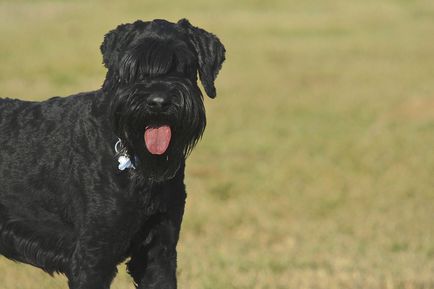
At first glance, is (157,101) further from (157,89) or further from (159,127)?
(159,127)

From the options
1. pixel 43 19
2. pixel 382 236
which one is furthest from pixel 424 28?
pixel 382 236

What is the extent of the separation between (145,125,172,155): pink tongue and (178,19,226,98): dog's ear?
56 cm

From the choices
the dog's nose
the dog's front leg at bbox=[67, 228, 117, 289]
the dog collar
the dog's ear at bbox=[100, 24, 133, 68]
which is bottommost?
the dog's front leg at bbox=[67, 228, 117, 289]

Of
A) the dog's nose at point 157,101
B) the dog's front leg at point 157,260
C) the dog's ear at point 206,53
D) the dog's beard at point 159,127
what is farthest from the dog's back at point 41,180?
the dog's nose at point 157,101

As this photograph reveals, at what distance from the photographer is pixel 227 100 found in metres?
26.9

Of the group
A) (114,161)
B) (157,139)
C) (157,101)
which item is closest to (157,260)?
(114,161)

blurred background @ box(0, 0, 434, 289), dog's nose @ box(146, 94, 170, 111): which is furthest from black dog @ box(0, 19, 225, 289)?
blurred background @ box(0, 0, 434, 289)

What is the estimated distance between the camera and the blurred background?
10141 millimetres

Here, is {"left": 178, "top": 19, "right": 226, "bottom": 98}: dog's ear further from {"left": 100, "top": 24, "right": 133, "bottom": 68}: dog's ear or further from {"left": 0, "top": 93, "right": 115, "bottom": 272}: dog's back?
{"left": 0, "top": 93, "right": 115, "bottom": 272}: dog's back

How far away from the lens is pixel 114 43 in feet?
19.8

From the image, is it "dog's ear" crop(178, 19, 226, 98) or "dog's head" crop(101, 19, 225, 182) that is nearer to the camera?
"dog's head" crop(101, 19, 225, 182)

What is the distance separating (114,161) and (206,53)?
3.13 ft

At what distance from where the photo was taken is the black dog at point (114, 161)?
5.60 meters

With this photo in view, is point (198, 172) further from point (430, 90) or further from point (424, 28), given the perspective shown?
point (424, 28)
